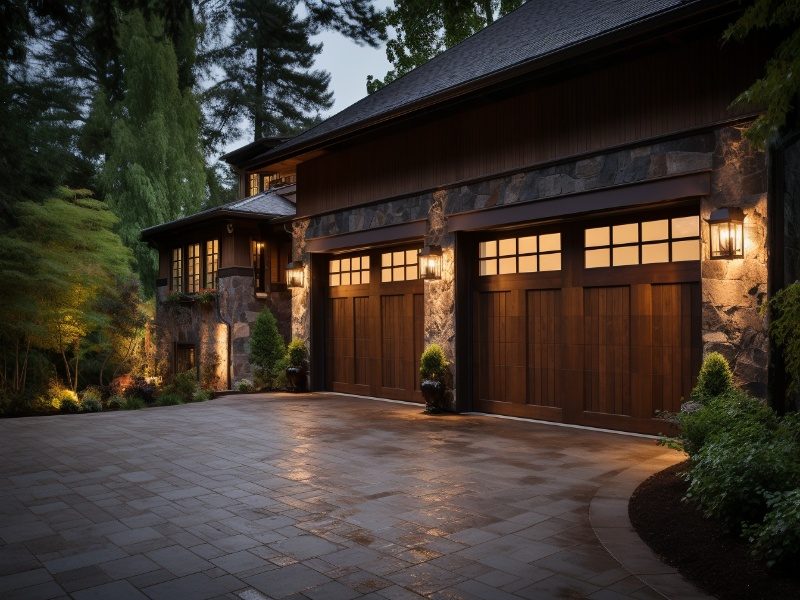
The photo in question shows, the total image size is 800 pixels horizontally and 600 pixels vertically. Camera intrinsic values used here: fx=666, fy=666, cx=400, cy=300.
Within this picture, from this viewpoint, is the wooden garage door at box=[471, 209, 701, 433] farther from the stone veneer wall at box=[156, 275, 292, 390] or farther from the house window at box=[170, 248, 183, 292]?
the house window at box=[170, 248, 183, 292]

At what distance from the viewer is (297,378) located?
44.3 ft

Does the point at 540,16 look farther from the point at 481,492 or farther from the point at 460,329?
the point at 481,492

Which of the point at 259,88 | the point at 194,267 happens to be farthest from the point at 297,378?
the point at 259,88

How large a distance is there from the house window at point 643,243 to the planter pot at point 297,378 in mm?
6809

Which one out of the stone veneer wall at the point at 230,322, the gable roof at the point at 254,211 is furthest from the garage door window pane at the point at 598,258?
the stone veneer wall at the point at 230,322

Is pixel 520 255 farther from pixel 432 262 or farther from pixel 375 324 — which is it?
pixel 375 324

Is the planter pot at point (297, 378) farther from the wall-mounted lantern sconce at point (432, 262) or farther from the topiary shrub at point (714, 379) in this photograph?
the topiary shrub at point (714, 379)

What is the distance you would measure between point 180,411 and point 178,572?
7704 millimetres

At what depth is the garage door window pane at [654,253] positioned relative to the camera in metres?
7.95

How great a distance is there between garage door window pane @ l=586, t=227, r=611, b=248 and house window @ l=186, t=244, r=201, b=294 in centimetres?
1260

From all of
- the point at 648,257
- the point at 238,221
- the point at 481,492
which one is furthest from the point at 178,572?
the point at 238,221

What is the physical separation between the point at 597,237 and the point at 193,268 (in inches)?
520

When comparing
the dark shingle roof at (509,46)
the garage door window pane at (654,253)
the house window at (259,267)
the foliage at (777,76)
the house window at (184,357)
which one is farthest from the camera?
the house window at (184,357)

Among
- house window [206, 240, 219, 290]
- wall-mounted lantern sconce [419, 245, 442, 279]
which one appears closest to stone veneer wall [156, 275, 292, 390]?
house window [206, 240, 219, 290]
